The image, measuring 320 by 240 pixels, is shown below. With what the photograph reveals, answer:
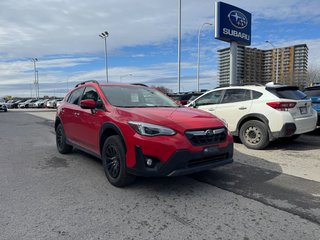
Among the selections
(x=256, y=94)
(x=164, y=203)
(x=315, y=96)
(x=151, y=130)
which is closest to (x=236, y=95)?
(x=256, y=94)

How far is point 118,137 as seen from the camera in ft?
14.7

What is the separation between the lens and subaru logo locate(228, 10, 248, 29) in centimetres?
1626

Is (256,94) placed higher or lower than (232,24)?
lower

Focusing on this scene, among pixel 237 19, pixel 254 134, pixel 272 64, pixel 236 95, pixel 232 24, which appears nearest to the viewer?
pixel 254 134

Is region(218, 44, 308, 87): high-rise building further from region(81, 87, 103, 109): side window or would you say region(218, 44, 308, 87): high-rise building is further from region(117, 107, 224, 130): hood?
region(117, 107, 224, 130): hood

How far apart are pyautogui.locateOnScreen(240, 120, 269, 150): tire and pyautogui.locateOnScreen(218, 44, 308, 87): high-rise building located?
2219 cm

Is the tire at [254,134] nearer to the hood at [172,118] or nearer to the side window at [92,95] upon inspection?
the hood at [172,118]

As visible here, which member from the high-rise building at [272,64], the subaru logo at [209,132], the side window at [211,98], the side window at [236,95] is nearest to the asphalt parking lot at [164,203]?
the subaru logo at [209,132]

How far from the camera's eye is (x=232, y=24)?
1623 centimetres

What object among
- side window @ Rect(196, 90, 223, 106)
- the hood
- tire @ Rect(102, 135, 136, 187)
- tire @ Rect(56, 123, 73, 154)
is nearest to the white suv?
side window @ Rect(196, 90, 223, 106)

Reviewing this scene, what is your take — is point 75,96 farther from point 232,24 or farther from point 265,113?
point 232,24

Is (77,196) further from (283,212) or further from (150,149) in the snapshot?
(283,212)

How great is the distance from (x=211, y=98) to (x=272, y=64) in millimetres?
40404

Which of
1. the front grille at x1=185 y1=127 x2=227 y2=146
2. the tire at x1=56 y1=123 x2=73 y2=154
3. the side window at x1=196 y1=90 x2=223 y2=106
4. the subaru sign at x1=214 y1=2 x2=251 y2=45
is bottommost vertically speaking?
the tire at x1=56 y1=123 x2=73 y2=154
